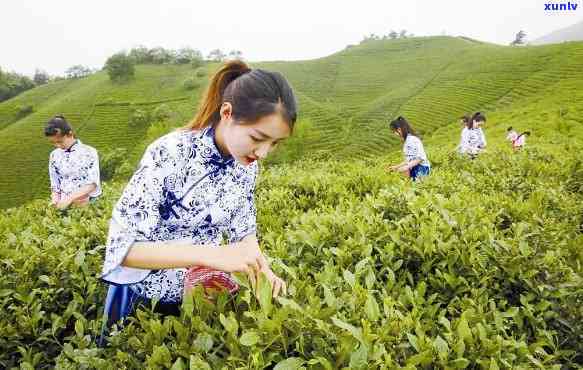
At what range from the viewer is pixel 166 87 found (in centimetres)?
6775

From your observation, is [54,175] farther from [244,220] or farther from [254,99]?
[254,99]

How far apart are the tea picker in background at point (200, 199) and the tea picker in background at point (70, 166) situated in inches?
130

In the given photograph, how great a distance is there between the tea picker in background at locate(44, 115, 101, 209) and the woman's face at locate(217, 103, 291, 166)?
3599mm

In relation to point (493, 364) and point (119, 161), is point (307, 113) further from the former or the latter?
point (493, 364)

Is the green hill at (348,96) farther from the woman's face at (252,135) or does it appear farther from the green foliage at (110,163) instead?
the woman's face at (252,135)

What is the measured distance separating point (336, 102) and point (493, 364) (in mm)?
57802

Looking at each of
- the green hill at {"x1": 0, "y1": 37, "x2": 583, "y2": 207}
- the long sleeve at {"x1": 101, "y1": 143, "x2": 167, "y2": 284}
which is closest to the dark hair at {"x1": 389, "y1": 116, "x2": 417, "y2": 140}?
the long sleeve at {"x1": 101, "y1": 143, "x2": 167, "y2": 284}

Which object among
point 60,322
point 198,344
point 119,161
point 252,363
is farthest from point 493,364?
point 119,161

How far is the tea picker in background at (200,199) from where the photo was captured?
5.57ft

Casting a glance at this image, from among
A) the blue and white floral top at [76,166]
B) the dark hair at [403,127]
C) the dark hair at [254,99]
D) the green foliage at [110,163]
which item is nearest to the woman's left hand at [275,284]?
the dark hair at [254,99]

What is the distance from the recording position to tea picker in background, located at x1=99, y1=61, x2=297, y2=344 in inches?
66.8

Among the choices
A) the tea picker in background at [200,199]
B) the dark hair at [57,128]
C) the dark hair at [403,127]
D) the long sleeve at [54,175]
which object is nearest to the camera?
the tea picker in background at [200,199]

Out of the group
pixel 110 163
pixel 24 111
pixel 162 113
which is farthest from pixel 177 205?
pixel 24 111

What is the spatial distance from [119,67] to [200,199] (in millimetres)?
75262
